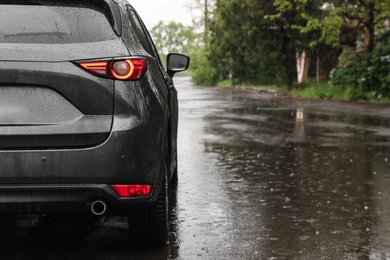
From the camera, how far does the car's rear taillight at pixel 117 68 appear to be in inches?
159

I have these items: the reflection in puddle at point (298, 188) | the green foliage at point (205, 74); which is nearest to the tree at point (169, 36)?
the green foliage at point (205, 74)

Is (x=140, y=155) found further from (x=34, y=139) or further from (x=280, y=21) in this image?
(x=280, y=21)

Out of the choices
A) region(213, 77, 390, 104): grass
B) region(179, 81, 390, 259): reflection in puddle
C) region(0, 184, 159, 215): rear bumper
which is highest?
region(0, 184, 159, 215): rear bumper

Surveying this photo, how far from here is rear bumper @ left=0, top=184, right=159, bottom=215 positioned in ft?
12.8

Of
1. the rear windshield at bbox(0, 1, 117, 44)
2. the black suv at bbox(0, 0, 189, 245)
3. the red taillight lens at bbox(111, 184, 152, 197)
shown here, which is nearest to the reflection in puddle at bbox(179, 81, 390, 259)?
the red taillight lens at bbox(111, 184, 152, 197)

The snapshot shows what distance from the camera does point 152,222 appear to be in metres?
4.54

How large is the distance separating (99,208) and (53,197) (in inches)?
11.5

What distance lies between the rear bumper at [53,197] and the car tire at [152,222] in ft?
1.57

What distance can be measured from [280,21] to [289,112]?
520 inches

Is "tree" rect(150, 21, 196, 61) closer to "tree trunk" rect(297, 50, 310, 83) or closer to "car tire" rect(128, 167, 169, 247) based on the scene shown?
"tree trunk" rect(297, 50, 310, 83)

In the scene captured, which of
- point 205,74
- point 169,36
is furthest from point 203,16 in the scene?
point 169,36

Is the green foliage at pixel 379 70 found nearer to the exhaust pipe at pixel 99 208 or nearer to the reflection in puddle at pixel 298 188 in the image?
the reflection in puddle at pixel 298 188

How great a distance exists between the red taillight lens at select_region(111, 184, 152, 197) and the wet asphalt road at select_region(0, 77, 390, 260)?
2.00 feet

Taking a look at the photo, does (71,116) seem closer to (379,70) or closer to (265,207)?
(265,207)
